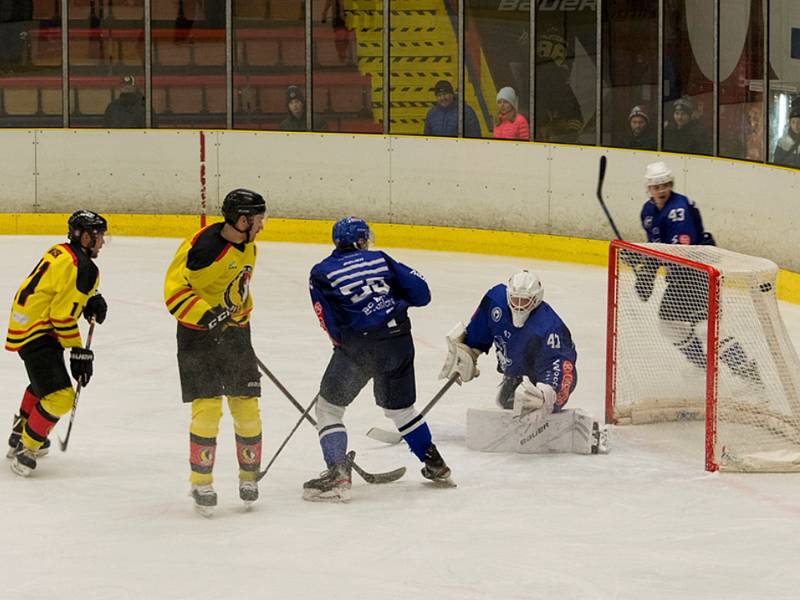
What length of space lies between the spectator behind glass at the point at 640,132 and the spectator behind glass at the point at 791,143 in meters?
1.49

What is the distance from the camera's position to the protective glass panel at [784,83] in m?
11.9

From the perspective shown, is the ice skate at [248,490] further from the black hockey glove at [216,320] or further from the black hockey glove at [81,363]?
the black hockey glove at [81,363]

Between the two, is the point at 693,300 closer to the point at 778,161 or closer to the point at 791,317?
the point at 791,317

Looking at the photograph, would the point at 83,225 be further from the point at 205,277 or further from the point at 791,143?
the point at 791,143

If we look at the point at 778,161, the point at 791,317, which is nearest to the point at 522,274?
the point at 791,317

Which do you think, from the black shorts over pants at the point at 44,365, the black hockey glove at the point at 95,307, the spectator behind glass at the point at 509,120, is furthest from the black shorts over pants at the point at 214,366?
the spectator behind glass at the point at 509,120

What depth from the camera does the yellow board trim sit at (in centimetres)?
1343

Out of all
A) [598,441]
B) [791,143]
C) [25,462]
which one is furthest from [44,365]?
[791,143]

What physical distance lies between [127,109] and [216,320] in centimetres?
854

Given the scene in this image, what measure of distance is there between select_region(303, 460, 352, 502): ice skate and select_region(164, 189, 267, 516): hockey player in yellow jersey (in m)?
0.31

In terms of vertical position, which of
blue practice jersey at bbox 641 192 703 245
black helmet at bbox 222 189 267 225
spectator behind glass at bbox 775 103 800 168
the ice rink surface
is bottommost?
the ice rink surface

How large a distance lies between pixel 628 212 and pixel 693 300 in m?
4.74

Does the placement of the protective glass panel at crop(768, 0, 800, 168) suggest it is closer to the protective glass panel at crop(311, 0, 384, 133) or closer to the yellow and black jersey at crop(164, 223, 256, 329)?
the protective glass panel at crop(311, 0, 384, 133)

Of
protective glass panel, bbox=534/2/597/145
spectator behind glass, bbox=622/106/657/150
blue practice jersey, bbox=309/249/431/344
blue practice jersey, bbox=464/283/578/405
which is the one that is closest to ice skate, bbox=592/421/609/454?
blue practice jersey, bbox=464/283/578/405
